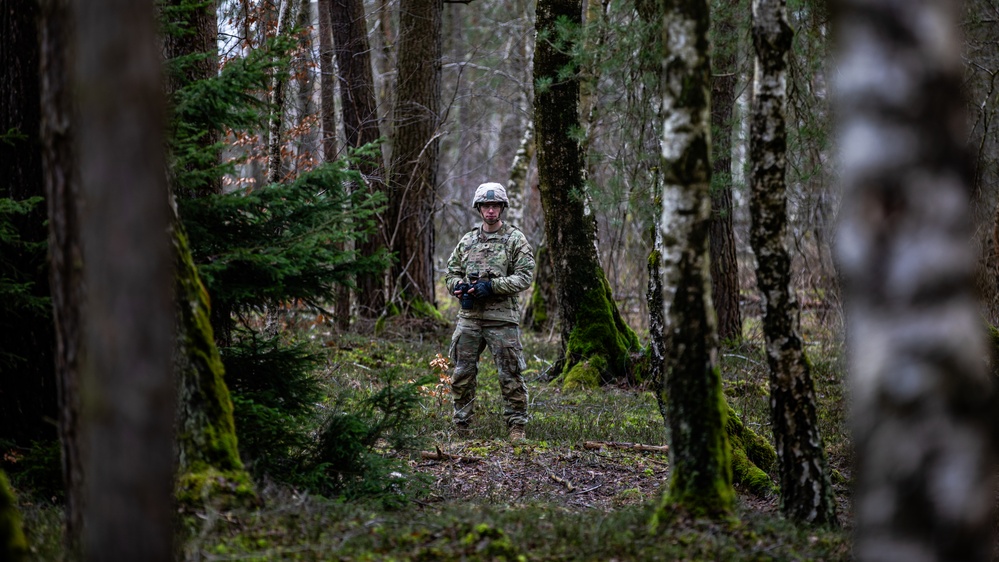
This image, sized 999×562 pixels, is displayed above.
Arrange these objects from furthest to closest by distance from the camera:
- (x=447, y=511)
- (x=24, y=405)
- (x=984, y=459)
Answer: (x=24, y=405), (x=447, y=511), (x=984, y=459)

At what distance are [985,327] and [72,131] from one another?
370 inches

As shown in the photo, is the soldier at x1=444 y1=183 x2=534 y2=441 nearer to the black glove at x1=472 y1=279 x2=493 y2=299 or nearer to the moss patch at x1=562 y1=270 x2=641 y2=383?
the black glove at x1=472 y1=279 x2=493 y2=299

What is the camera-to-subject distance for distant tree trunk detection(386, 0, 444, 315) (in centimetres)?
1559

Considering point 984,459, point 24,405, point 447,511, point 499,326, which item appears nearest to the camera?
point 984,459

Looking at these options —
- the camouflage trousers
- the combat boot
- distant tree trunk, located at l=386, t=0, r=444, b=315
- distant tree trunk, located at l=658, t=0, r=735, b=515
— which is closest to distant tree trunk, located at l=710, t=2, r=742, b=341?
the camouflage trousers

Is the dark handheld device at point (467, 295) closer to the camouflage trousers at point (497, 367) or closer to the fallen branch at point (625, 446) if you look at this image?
the camouflage trousers at point (497, 367)

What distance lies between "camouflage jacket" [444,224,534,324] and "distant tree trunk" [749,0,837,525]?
403cm

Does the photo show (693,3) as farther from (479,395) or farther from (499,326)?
(479,395)

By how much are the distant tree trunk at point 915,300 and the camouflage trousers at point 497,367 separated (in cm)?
647

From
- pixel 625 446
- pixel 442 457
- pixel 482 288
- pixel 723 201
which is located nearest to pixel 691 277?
pixel 442 457

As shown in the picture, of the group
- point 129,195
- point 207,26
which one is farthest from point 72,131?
point 207,26

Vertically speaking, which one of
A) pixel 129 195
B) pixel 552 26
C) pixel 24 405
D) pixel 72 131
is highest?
pixel 552 26

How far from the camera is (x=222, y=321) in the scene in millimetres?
6379

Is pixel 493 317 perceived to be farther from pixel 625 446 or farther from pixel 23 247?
pixel 23 247
